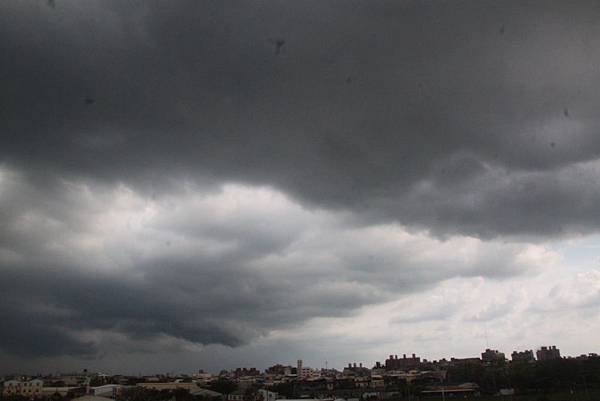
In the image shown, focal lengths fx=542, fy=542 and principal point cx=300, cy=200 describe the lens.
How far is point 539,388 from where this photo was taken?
134750 millimetres

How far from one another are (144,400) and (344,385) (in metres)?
90.3

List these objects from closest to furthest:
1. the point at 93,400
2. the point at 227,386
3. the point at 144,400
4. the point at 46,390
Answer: the point at 93,400, the point at 144,400, the point at 227,386, the point at 46,390

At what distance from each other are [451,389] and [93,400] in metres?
101

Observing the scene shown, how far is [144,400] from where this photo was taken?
403ft

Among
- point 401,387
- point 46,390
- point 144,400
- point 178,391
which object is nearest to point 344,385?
point 401,387

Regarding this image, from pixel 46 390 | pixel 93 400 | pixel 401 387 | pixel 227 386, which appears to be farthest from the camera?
pixel 46 390

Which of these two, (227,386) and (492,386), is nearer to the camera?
(492,386)

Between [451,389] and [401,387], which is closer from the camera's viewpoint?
[451,389]

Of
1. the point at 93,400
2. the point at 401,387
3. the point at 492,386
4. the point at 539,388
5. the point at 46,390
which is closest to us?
A: the point at 93,400

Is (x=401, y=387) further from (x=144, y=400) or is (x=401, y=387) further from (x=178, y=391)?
(x=144, y=400)

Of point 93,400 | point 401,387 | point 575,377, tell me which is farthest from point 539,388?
point 93,400

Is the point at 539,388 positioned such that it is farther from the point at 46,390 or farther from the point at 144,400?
the point at 46,390

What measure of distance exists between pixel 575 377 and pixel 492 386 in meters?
24.0

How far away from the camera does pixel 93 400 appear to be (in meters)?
92.2
